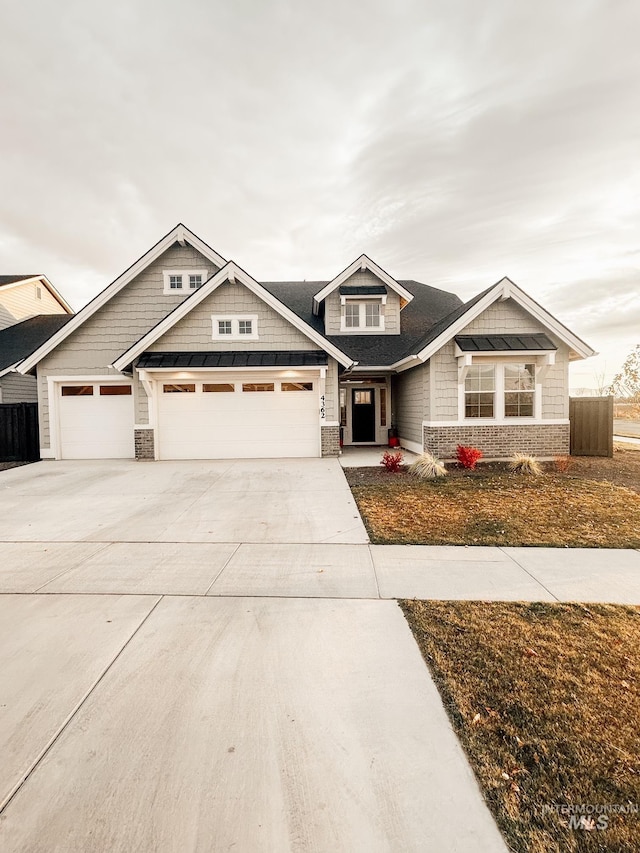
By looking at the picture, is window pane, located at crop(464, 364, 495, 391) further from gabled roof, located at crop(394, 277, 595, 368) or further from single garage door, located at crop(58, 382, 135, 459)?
single garage door, located at crop(58, 382, 135, 459)

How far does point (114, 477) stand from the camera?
10094mm

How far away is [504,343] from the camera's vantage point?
36.4ft

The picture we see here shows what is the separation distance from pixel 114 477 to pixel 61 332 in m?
6.00

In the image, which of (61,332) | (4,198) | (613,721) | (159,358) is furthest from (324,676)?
(4,198)

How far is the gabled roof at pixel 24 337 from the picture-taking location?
52.5 ft

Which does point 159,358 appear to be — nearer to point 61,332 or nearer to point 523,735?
point 61,332

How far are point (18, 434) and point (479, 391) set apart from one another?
51.4 feet

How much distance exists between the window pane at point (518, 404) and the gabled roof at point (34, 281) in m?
22.9

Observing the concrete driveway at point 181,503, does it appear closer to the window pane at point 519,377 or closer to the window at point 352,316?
the window pane at point 519,377

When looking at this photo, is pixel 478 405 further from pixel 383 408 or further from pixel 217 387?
pixel 217 387

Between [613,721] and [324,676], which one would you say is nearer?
[613,721]

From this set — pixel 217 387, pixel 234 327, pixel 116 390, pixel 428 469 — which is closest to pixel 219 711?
pixel 428 469

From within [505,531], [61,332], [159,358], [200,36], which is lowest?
[505,531]

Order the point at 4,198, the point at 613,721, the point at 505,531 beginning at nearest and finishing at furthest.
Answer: the point at 613,721 < the point at 505,531 < the point at 4,198
